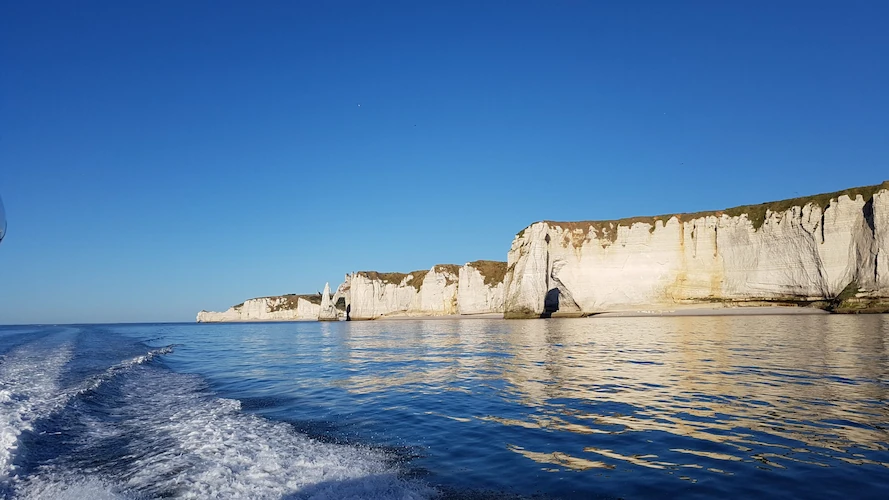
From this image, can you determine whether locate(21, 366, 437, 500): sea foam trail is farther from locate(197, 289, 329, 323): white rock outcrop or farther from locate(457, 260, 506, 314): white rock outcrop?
locate(197, 289, 329, 323): white rock outcrop

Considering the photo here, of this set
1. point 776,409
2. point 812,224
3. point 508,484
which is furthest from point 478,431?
point 812,224

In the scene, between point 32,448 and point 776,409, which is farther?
point 776,409

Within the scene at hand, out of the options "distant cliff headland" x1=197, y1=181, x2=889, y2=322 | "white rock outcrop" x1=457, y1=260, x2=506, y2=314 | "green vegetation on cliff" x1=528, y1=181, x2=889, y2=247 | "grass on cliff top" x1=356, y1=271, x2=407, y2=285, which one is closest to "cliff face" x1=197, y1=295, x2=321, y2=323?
"grass on cliff top" x1=356, y1=271, x2=407, y2=285

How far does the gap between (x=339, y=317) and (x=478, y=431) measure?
132 metres

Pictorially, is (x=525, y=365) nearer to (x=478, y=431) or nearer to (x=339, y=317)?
(x=478, y=431)

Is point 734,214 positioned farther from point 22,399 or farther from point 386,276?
point 386,276

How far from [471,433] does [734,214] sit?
209ft

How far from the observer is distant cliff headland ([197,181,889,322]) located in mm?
48906

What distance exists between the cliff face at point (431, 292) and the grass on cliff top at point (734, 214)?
19237mm

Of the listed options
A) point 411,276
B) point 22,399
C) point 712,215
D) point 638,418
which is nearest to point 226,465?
point 638,418

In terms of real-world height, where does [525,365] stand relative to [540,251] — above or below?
below

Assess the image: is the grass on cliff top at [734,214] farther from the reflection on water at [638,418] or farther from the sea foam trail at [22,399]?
the sea foam trail at [22,399]

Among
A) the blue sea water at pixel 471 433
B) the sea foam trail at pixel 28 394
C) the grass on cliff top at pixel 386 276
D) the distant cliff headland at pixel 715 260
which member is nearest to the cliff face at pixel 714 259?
the distant cliff headland at pixel 715 260

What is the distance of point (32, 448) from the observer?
812 cm
